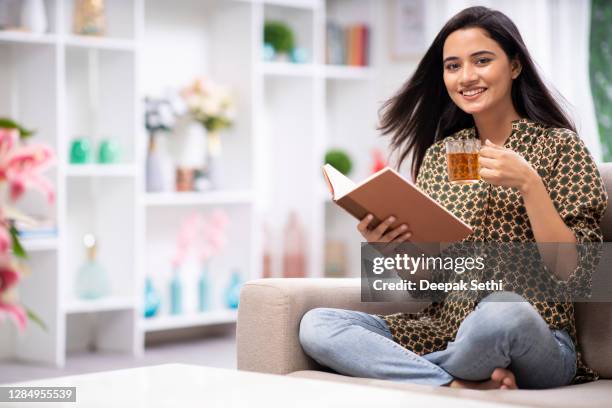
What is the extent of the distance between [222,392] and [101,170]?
2.92 meters

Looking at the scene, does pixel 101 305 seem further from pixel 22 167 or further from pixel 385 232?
pixel 22 167

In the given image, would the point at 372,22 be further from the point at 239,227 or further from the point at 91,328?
the point at 91,328

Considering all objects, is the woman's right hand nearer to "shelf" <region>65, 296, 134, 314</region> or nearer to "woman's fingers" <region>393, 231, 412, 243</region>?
"woman's fingers" <region>393, 231, 412, 243</region>

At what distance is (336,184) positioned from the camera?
222 cm

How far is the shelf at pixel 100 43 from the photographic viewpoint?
4410mm

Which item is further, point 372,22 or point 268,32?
point 372,22

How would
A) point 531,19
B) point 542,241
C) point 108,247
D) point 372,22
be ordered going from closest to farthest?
point 542,241, point 108,247, point 531,19, point 372,22

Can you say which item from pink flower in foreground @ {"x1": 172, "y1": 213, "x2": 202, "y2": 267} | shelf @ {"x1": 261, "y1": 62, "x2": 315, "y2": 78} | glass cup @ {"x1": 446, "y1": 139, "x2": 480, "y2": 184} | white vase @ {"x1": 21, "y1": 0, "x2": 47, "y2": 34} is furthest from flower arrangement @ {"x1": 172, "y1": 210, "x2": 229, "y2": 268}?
glass cup @ {"x1": 446, "y1": 139, "x2": 480, "y2": 184}

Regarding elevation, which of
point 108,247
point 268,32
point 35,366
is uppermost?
point 268,32

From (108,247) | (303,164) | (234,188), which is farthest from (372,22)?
(108,247)

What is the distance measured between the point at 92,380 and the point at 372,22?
4.19m

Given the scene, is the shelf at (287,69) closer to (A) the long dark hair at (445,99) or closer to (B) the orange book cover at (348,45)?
(B) the orange book cover at (348,45)

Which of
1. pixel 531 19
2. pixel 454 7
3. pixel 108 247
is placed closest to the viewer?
pixel 108 247

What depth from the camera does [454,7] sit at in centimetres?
533
